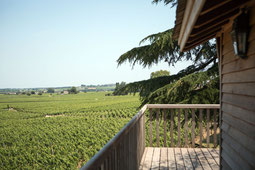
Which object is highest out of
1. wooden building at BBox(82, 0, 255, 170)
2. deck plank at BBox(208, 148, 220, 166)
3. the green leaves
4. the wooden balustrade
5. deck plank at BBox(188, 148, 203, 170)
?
the green leaves

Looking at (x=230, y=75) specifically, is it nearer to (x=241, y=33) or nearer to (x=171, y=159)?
(x=241, y=33)

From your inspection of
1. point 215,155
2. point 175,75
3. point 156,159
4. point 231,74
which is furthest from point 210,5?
point 175,75

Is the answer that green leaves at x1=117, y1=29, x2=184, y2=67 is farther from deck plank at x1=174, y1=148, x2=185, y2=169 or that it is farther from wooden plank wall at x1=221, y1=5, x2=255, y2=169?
wooden plank wall at x1=221, y1=5, x2=255, y2=169

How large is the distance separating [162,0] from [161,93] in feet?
11.0

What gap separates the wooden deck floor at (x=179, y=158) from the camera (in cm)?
322

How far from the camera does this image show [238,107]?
1891 millimetres

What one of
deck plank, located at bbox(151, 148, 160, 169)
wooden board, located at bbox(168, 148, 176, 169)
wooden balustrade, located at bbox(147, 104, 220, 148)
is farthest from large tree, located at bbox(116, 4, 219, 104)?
deck plank, located at bbox(151, 148, 160, 169)

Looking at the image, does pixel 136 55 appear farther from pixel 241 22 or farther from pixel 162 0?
pixel 241 22

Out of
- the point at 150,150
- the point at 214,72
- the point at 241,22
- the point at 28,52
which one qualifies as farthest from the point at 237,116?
the point at 28,52

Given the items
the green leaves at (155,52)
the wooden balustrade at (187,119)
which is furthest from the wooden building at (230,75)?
the green leaves at (155,52)

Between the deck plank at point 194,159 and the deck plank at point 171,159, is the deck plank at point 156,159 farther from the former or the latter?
the deck plank at point 194,159

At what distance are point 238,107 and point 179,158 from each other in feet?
6.61

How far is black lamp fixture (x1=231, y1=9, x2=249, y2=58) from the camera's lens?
1.58m

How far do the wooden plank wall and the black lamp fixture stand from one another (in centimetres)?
4
